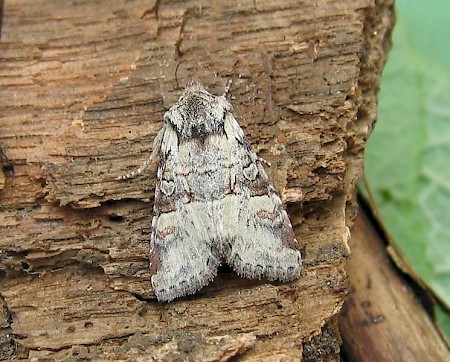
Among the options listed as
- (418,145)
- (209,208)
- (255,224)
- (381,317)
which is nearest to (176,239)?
(209,208)

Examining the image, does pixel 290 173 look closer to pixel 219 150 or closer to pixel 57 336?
pixel 219 150

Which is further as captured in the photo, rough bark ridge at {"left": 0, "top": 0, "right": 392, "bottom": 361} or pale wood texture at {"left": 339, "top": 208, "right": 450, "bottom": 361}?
pale wood texture at {"left": 339, "top": 208, "right": 450, "bottom": 361}

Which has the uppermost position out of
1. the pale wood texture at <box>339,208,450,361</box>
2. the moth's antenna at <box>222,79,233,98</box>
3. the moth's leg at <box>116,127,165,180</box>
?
the moth's antenna at <box>222,79,233,98</box>

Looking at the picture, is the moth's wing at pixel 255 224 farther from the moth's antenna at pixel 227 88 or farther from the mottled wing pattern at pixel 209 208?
the moth's antenna at pixel 227 88

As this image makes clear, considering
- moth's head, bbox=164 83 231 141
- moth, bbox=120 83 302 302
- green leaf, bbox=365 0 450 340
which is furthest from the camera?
green leaf, bbox=365 0 450 340

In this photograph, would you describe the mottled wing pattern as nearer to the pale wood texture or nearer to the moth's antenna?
the moth's antenna

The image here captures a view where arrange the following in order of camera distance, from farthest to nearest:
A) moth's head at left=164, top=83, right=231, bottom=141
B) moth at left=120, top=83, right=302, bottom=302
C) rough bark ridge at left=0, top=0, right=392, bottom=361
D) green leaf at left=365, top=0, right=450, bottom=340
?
green leaf at left=365, top=0, right=450, bottom=340, moth's head at left=164, top=83, right=231, bottom=141, moth at left=120, top=83, right=302, bottom=302, rough bark ridge at left=0, top=0, right=392, bottom=361

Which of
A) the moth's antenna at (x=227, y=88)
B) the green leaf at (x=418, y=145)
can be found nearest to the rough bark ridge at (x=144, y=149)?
the moth's antenna at (x=227, y=88)

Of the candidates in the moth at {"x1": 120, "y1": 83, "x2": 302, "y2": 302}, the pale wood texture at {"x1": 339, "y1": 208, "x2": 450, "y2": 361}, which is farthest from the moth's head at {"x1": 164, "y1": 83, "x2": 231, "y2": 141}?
the pale wood texture at {"x1": 339, "y1": 208, "x2": 450, "y2": 361}
